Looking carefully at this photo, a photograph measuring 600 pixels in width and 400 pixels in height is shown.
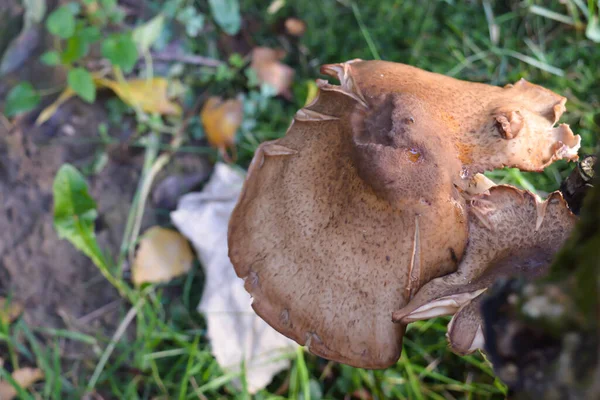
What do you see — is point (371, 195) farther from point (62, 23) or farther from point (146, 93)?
point (62, 23)

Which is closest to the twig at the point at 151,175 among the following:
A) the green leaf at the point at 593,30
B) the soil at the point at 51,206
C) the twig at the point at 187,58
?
Result: the soil at the point at 51,206

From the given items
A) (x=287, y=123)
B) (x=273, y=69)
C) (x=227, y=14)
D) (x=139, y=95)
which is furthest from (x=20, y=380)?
(x=227, y=14)

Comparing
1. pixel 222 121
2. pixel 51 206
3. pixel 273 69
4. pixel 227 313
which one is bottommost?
pixel 227 313

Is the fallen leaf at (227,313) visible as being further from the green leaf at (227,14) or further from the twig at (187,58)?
the green leaf at (227,14)

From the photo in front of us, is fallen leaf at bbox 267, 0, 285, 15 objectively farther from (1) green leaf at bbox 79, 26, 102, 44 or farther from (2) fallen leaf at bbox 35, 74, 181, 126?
(1) green leaf at bbox 79, 26, 102, 44

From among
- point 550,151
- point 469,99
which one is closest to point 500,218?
point 550,151

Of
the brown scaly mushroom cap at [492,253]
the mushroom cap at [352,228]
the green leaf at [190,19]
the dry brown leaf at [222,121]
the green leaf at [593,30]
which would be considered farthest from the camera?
the green leaf at [190,19]
